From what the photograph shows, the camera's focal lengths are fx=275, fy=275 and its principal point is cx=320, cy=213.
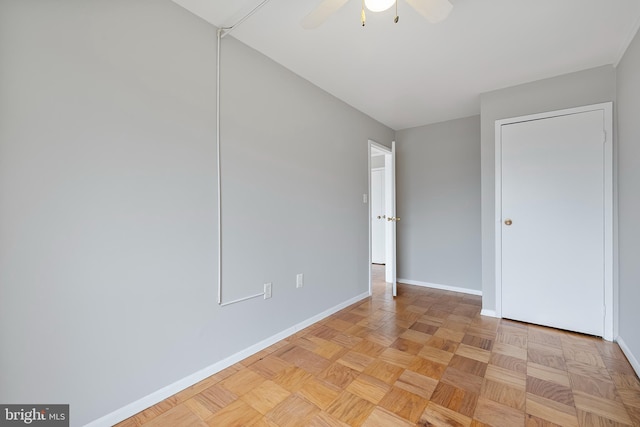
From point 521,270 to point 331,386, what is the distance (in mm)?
2141

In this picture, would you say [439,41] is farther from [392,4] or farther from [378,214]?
[378,214]

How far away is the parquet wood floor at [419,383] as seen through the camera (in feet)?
4.66

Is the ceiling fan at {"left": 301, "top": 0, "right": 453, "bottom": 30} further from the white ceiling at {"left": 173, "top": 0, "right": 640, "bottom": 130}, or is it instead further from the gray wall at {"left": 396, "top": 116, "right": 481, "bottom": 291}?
the gray wall at {"left": 396, "top": 116, "right": 481, "bottom": 291}

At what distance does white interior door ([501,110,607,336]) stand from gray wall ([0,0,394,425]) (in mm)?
2183

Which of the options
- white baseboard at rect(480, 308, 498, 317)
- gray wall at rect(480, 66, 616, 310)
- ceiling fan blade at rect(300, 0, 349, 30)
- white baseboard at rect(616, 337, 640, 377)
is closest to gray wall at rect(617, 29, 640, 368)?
white baseboard at rect(616, 337, 640, 377)

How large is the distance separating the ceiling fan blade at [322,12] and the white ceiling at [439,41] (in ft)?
0.98

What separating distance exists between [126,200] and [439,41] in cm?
225

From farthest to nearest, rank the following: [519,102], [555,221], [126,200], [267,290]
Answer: [519,102] → [555,221] → [267,290] → [126,200]

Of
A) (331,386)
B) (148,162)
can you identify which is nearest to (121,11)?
(148,162)

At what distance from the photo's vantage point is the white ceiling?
5.44 feet

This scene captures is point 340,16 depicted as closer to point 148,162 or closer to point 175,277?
point 148,162

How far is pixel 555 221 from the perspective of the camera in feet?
8.05

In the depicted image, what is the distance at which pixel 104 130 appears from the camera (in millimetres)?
1354

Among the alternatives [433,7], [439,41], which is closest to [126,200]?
[433,7]
